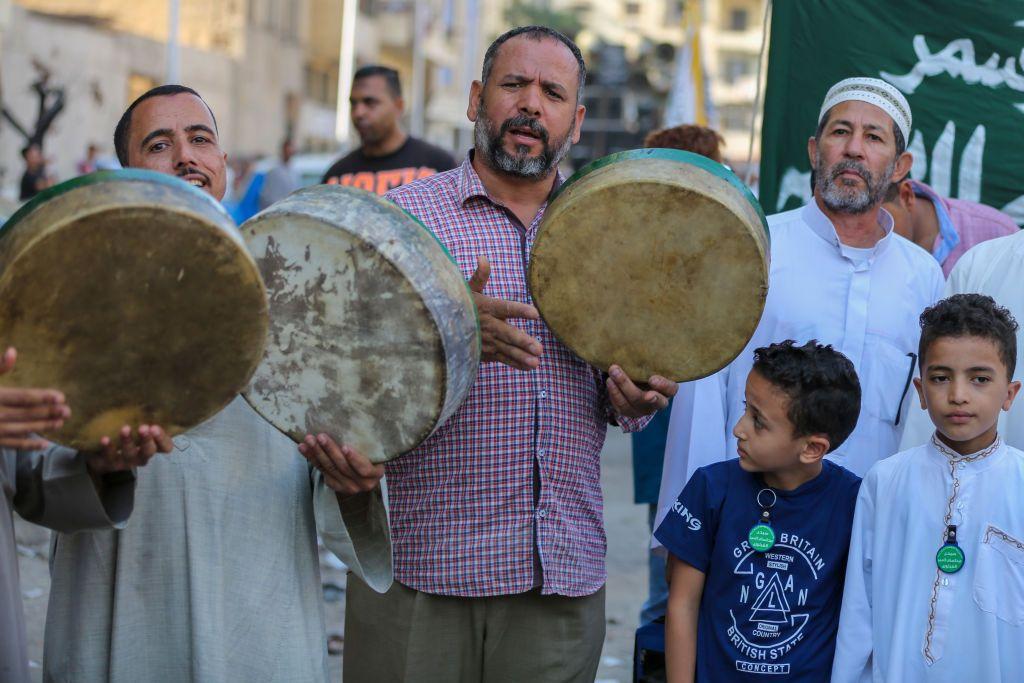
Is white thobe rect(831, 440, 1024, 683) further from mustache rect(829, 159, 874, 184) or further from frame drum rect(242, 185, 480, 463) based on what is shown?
frame drum rect(242, 185, 480, 463)

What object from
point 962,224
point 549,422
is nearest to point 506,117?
point 549,422

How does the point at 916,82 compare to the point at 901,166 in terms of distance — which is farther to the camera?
the point at 916,82

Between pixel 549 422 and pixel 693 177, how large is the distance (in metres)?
0.74

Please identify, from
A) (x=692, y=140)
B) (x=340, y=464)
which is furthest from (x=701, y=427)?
(x=692, y=140)

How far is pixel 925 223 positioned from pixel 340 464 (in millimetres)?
2815

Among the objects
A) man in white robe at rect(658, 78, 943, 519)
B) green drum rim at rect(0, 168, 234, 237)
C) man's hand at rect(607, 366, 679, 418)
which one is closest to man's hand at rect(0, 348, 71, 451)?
green drum rim at rect(0, 168, 234, 237)

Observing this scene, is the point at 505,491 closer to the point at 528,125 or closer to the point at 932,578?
the point at 528,125

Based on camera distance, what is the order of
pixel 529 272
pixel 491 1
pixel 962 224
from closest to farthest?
pixel 529 272, pixel 962 224, pixel 491 1

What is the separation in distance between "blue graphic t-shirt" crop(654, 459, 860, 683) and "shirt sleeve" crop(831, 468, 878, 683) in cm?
5

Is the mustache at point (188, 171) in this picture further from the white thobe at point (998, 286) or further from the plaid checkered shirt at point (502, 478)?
the white thobe at point (998, 286)

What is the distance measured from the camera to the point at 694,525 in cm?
325

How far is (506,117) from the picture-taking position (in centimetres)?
327

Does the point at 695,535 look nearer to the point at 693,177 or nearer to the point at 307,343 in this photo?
the point at 693,177

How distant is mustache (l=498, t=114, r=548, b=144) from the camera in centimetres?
325
